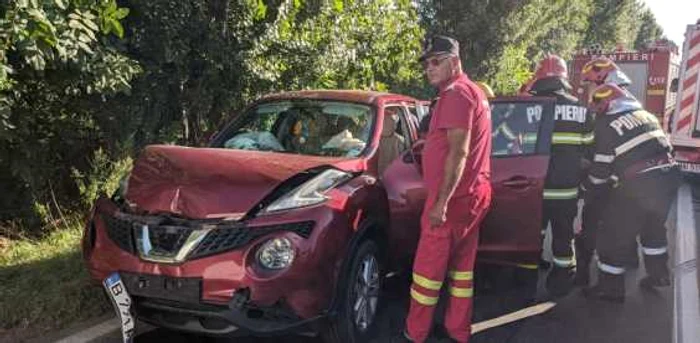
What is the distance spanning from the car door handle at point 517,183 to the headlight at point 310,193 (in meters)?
1.53

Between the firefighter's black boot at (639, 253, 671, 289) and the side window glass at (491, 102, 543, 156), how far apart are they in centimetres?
142

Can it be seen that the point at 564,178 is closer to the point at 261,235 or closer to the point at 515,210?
the point at 515,210

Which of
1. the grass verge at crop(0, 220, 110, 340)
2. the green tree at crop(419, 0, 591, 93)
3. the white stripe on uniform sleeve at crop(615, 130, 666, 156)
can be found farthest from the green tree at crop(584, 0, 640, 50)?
the grass verge at crop(0, 220, 110, 340)

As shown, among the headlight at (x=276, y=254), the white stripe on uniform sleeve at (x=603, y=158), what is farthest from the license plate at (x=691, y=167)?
the headlight at (x=276, y=254)

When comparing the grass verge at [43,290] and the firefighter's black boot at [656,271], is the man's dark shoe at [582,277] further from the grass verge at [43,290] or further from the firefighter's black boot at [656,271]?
the grass verge at [43,290]

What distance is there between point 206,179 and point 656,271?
12.5ft

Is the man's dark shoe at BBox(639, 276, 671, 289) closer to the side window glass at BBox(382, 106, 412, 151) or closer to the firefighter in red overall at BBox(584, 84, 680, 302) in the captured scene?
the firefighter in red overall at BBox(584, 84, 680, 302)

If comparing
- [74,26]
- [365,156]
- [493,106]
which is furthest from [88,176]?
[493,106]

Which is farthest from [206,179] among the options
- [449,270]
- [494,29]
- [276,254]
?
[494,29]

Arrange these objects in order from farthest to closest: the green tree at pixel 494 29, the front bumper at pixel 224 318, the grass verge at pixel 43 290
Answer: the green tree at pixel 494 29
the grass verge at pixel 43 290
the front bumper at pixel 224 318

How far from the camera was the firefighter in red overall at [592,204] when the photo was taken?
17.4 ft

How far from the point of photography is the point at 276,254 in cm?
334

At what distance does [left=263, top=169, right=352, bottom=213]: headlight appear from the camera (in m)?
3.47

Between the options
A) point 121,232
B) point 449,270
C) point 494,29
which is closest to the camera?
point 121,232
